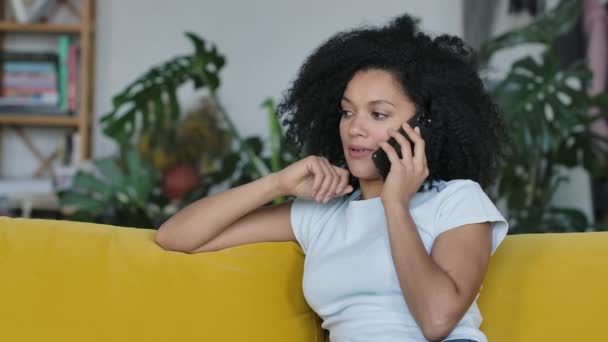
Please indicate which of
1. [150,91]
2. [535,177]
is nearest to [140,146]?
[150,91]

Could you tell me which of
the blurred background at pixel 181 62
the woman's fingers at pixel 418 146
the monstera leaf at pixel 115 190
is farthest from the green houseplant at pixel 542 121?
the woman's fingers at pixel 418 146

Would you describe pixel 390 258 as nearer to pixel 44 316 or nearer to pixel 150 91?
pixel 44 316

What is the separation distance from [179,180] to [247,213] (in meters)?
2.67

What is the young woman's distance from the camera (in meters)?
1.45

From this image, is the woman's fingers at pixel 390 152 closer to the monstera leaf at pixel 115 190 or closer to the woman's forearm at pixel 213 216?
the woman's forearm at pixel 213 216

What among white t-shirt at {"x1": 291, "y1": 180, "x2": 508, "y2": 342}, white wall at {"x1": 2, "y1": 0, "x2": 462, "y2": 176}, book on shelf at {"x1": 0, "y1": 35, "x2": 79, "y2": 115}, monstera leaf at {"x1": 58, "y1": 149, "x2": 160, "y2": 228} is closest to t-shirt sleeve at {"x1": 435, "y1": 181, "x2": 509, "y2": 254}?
white t-shirt at {"x1": 291, "y1": 180, "x2": 508, "y2": 342}

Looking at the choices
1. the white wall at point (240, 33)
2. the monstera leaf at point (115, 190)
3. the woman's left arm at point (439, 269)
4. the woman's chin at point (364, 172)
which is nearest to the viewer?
the woman's left arm at point (439, 269)

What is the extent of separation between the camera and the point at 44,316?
1.52 meters

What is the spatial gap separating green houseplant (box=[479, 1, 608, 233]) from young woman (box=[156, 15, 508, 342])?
1.43 metres

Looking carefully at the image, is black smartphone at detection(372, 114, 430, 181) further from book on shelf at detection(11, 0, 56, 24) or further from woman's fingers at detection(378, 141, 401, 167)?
book on shelf at detection(11, 0, 56, 24)

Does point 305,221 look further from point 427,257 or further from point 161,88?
point 161,88

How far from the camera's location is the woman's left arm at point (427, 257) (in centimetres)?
140

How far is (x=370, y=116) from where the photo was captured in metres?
1.61

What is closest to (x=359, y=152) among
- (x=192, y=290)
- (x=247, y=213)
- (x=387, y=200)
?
(x=387, y=200)
